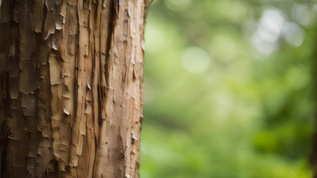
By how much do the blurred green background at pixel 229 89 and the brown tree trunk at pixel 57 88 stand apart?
1.09 metres

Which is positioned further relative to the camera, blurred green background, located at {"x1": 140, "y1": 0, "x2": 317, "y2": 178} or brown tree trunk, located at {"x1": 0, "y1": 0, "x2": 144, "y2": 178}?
blurred green background, located at {"x1": 140, "y1": 0, "x2": 317, "y2": 178}

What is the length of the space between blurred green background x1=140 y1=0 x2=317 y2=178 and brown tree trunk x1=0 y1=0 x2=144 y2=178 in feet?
3.58

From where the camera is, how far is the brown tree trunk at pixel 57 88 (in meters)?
1.36

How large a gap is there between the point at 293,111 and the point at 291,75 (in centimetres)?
33

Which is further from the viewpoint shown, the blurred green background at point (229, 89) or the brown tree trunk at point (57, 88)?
the blurred green background at point (229, 89)

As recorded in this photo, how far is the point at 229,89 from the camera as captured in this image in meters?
4.75

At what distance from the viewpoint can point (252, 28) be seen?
24.7 feet

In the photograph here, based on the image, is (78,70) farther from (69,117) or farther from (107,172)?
(107,172)

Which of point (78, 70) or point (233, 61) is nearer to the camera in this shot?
point (78, 70)

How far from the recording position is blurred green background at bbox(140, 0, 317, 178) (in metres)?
3.65

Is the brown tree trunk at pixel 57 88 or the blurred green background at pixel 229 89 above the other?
the blurred green background at pixel 229 89

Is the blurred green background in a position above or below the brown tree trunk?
above

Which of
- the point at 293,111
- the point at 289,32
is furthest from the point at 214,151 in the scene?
the point at 289,32

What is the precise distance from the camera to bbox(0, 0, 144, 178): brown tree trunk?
4.47 ft
